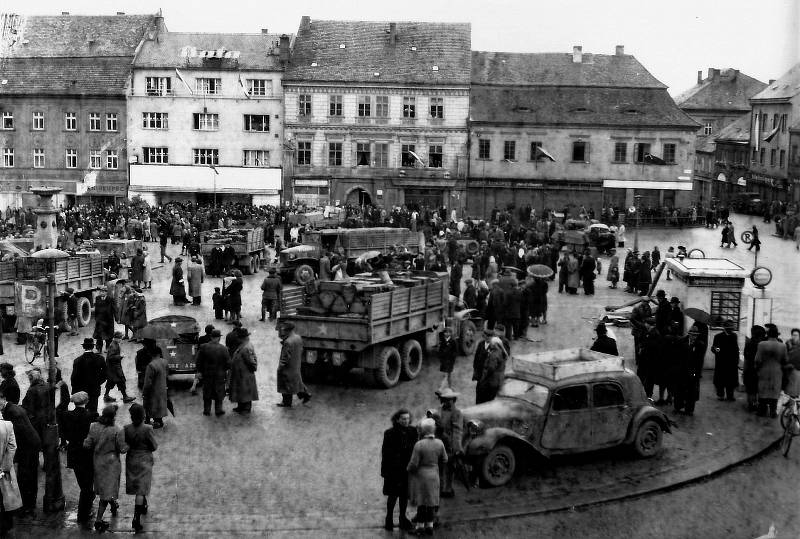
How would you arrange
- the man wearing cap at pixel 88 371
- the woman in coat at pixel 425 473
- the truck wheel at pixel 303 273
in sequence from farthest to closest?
the truck wheel at pixel 303 273 < the man wearing cap at pixel 88 371 < the woman in coat at pixel 425 473

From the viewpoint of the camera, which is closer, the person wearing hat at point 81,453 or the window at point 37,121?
the person wearing hat at point 81,453

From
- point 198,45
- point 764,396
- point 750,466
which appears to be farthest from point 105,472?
point 198,45

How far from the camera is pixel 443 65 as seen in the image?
59781 millimetres

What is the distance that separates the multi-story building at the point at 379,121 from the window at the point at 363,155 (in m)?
0.06

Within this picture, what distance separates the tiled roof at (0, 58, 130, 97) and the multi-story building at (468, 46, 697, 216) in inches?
840

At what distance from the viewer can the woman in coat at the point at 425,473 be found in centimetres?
1212

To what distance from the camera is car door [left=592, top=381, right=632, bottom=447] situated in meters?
14.7

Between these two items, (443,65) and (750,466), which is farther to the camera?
(443,65)

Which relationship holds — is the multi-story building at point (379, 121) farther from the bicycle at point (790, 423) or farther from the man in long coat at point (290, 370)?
the bicycle at point (790, 423)

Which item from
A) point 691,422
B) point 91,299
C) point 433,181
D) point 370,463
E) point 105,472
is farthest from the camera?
point 433,181

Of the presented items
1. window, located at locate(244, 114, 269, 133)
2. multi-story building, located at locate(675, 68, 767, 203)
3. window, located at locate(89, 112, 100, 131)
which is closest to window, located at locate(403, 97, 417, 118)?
window, located at locate(244, 114, 269, 133)

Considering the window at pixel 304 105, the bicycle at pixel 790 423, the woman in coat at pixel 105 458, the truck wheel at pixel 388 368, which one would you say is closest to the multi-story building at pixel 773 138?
the window at pixel 304 105

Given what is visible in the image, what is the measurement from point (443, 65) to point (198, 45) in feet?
48.3

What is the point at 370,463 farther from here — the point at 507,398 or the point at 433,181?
the point at 433,181
